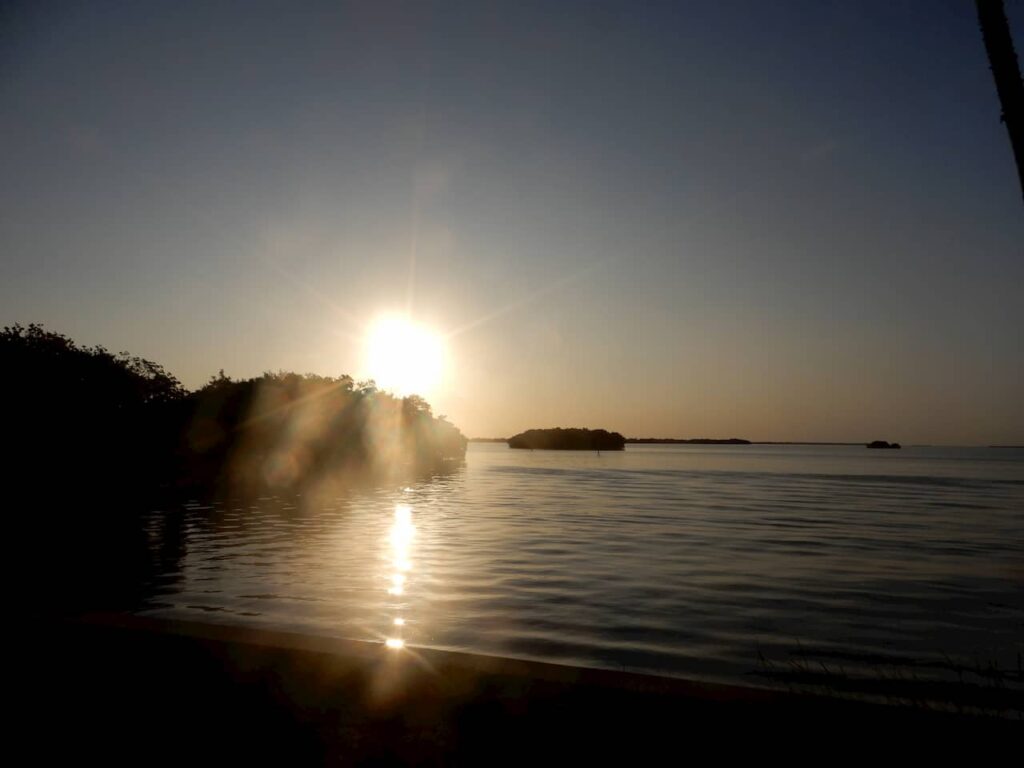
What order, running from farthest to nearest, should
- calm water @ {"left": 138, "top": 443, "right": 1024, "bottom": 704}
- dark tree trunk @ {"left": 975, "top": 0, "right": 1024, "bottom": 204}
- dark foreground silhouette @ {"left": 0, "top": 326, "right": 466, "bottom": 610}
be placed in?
dark foreground silhouette @ {"left": 0, "top": 326, "right": 466, "bottom": 610} → calm water @ {"left": 138, "top": 443, "right": 1024, "bottom": 704} → dark tree trunk @ {"left": 975, "top": 0, "right": 1024, "bottom": 204}

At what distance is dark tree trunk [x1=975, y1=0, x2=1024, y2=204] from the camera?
653 centimetres

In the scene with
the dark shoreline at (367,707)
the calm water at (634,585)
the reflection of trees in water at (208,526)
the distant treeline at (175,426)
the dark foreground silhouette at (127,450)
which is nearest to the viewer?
the dark shoreline at (367,707)

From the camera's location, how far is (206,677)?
202 inches

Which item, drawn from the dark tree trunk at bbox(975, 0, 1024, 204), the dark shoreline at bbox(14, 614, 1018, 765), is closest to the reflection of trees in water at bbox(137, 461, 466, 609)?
the dark shoreline at bbox(14, 614, 1018, 765)

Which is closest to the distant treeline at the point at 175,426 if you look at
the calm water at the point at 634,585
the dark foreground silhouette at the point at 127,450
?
the dark foreground silhouette at the point at 127,450

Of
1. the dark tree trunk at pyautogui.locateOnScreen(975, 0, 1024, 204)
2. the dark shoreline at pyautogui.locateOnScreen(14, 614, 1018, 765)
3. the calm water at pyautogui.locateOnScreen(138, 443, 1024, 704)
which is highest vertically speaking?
the dark tree trunk at pyautogui.locateOnScreen(975, 0, 1024, 204)

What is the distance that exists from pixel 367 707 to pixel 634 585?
14.6 metres

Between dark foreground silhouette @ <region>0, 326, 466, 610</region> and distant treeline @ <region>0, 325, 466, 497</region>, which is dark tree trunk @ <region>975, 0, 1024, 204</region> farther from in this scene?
distant treeline @ <region>0, 325, 466, 497</region>

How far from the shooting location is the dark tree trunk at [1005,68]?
6527mm

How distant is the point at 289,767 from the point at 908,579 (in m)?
21.2

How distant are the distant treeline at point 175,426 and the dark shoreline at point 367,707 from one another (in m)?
57.1

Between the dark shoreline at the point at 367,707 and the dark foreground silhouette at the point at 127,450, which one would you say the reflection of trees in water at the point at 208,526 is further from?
the dark shoreline at the point at 367,707

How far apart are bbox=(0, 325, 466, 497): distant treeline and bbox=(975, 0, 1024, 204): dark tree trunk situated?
6124 cm

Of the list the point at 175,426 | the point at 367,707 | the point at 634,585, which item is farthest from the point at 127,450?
the point at 367,707
